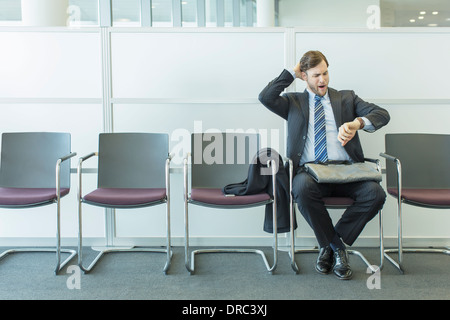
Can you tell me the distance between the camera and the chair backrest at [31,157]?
291 cm

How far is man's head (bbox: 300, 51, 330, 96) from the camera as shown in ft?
8.76

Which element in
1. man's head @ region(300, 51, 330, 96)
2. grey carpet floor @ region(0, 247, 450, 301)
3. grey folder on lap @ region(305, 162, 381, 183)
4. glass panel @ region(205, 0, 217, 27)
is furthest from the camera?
glass panel @ region(205, 0, 217, 27)

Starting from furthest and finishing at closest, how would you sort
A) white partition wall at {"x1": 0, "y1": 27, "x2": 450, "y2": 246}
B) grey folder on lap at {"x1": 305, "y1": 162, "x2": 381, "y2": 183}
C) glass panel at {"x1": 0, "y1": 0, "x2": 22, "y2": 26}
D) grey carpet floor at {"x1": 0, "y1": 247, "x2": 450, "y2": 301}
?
1. glass panel at {"x1": 0, "y1": 0, "x2": 22, "y2": 26}
2. white partition wall at {"x1": 0, "y1": 27, "x2": 450, "y2": 246}
3. grey folder on lap at {"x1": 305, "y1": 162, "x2": 381, "y2": 183}
4. grey carpet floor at {"x1": 0, "y1": 247, "x2": 450, "y2": 301}

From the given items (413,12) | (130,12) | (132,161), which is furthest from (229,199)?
(413,12)

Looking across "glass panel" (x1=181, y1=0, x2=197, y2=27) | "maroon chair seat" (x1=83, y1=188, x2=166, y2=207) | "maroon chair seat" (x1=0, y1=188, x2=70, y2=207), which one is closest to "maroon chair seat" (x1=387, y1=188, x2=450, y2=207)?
"maroon chair seat" (x1=83, y1=188, x2=166, y2=207)

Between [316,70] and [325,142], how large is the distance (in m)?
0.47

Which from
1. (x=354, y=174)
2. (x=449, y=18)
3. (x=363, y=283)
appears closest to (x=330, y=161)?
(x=354, y=174)

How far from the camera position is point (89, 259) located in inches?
113

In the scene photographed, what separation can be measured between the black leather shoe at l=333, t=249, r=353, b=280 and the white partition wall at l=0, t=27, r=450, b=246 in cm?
84

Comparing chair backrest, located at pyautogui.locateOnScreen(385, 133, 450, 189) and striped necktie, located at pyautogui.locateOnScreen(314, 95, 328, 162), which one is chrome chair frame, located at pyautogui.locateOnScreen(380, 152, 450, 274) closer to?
chair backrest, located at pyautogui.locateOnScreen(385, 133, 450, 189)

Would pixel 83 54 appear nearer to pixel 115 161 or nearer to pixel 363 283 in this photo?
pixel 115 161

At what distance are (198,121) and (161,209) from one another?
73 cm

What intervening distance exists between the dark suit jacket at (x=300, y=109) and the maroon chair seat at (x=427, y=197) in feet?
1.17

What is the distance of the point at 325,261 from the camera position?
255 cm
